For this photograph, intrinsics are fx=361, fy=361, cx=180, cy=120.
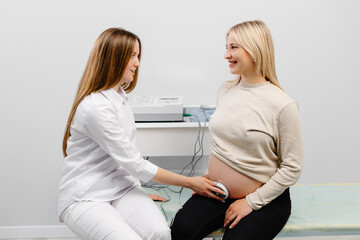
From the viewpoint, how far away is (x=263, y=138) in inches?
51.4

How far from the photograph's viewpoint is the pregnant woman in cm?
129

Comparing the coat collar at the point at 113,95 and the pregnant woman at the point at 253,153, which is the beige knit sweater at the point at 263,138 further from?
the coat collar at the point at 113,95

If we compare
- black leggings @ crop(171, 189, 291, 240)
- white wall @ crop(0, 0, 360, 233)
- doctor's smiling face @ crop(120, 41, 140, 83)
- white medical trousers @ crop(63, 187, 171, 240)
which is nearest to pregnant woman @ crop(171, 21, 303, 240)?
black leggings @ crop(171, 189, 291, 240)

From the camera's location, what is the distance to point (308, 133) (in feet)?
7.30

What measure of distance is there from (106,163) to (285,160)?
2.17 ft

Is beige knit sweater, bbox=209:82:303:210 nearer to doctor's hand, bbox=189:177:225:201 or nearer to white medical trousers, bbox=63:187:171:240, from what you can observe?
doctor's hand, bbox=189:177:225:201

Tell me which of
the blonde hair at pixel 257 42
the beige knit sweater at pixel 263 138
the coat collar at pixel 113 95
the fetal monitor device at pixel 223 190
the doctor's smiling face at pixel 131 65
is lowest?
the fetal monitor device at pixel 223 190

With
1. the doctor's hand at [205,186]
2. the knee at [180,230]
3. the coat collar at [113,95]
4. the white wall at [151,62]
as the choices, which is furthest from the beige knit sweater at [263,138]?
the white wall at [151,62]

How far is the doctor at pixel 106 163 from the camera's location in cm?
126

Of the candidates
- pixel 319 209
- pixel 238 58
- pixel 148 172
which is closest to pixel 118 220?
pixel 148 172

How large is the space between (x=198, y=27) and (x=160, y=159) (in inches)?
32.4

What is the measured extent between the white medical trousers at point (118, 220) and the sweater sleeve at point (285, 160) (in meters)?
0.36

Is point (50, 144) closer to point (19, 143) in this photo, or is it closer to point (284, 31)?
point (19, 143)

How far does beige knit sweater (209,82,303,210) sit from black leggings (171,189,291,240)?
0.05 meters
